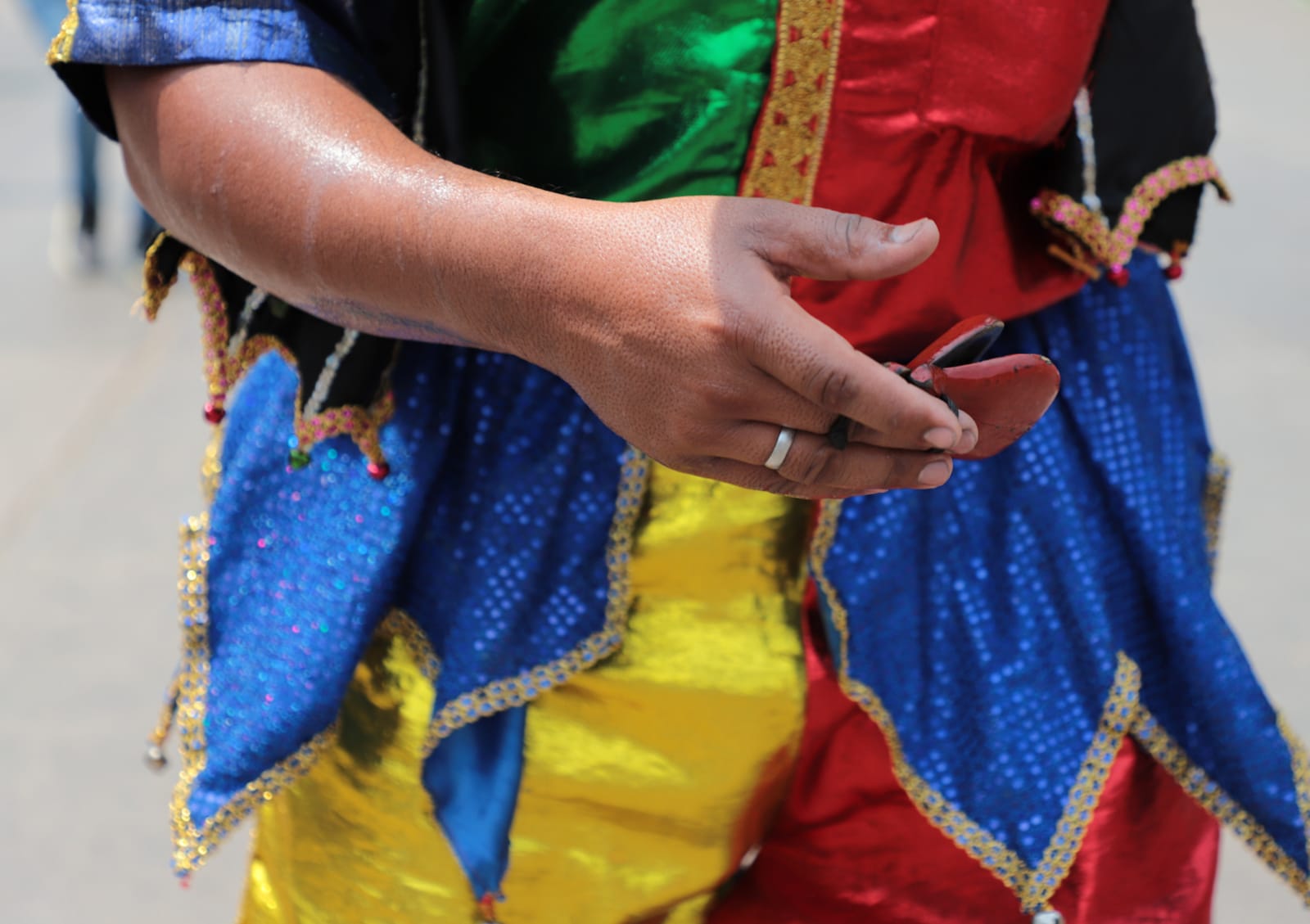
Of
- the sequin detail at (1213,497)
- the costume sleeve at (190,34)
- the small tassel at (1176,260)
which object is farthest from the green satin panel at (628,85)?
the sequin detail at (1213,497)

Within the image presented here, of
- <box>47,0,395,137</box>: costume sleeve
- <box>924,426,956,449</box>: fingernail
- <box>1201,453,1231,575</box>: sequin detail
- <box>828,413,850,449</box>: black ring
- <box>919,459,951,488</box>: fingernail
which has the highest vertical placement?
<box>47,0,395,137</box>: costume sleeve

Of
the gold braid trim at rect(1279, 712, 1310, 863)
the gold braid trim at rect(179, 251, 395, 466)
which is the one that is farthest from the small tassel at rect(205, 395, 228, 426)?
the gold braid trim at rect(1279, 712, 1310, 863)

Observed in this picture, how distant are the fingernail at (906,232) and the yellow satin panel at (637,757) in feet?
0.93

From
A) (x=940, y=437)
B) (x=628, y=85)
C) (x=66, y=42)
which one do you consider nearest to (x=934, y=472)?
(x=940, y=437)

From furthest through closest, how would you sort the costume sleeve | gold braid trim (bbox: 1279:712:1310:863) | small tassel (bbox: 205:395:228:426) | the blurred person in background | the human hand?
the blurred person in background, gold braid trim (bbox: 1279:712:1310:863), small tassel (bbox: 205:395:228:426), the costume sleeve, the human hand

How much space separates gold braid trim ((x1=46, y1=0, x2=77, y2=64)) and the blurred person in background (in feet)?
12.7

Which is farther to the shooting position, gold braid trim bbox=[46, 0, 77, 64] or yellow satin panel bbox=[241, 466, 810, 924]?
yellow satin panel bbox=[241, 466, 810, 924]

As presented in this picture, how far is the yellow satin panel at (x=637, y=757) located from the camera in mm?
928

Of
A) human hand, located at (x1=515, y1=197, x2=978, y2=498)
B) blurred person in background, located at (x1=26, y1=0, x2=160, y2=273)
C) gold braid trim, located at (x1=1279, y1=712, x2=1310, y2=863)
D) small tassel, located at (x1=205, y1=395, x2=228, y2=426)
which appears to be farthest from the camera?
blurred person in background, located at (x1=26, y1=0, x2=160, y2=273)

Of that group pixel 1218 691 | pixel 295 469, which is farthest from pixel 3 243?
pixel 1218 691

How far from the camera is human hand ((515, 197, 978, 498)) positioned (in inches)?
25.6

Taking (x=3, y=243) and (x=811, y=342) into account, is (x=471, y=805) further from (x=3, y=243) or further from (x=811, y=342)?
(x=3, y=243)

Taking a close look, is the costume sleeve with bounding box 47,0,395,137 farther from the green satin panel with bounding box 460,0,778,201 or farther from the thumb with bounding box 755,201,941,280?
the thumb with bounding box 755,201,941,280

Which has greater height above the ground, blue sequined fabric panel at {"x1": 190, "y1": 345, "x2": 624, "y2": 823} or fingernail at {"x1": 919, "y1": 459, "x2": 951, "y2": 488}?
fingernail at {"x1": 919, "y1": 459, "x2": 951, "y2": 488}
